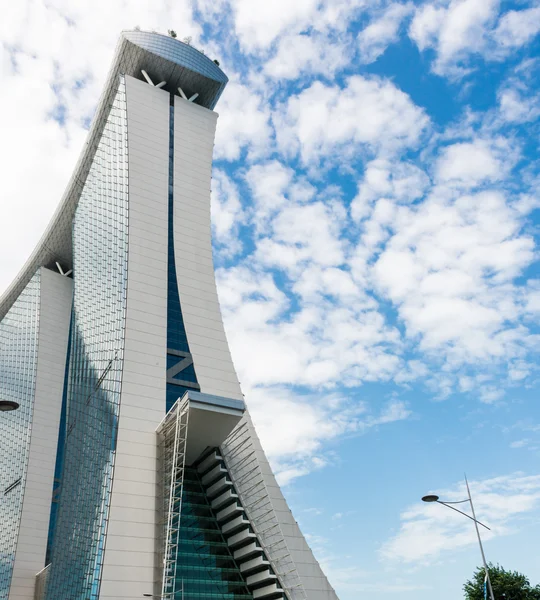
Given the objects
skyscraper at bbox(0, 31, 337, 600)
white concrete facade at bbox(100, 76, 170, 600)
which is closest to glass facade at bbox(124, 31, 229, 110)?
skyscraper at bbox(0, 31, 337, 600)

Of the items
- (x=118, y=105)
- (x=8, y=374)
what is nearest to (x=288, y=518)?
(x=118, y=105)

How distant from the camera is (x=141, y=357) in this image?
47062 mm

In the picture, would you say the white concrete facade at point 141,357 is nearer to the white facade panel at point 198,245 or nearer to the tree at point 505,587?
the white facade panel at point 198,245

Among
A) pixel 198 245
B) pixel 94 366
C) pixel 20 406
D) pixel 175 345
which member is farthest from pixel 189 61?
pixel 20 406

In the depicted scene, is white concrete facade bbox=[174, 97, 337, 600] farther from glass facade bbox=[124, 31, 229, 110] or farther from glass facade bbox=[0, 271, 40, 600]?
glass facade bbox=[0, 271, 40, 600]

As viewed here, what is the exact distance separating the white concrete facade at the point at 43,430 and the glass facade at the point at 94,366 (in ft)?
42.8

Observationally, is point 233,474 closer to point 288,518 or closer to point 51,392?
point 288,518

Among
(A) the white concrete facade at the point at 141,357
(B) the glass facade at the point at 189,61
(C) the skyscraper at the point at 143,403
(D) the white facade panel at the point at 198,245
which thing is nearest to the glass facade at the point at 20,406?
(C) the skyscraper at the point at 143,403

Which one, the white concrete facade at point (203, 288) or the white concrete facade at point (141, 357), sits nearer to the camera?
the white concrete facade at point (141, 357)

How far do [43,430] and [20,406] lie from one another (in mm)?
5000

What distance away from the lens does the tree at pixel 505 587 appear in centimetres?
5647

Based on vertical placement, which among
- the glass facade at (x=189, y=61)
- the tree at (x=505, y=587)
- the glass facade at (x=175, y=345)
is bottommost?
the tree at (x=505, y=587)

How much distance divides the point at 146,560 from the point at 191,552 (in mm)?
4597

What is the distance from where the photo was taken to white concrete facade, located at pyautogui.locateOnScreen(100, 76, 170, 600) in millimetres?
38094
